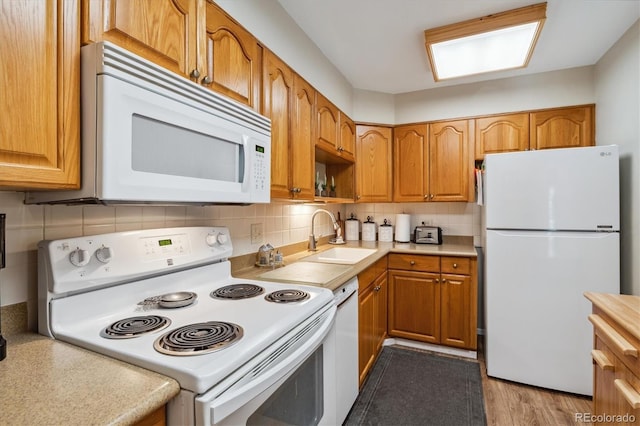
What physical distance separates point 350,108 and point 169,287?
231 centimetres

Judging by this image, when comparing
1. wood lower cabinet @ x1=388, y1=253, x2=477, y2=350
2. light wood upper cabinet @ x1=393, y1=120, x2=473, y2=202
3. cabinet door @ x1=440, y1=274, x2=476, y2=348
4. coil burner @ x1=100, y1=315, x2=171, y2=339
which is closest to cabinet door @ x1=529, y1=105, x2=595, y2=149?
light wood upper cabinet @ x1=393, y1=120, x2=473, y2=202

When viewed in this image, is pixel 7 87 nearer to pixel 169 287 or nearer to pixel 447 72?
pixel 169 287

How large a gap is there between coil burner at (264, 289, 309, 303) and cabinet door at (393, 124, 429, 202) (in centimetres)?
198

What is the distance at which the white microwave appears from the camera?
781mm

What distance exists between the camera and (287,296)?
128 centimetres

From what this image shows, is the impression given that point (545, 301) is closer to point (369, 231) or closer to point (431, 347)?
point (431, 347)

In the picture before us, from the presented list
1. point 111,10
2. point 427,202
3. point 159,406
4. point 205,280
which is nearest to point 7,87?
point 111,10

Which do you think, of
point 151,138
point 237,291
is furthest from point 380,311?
point 151,138

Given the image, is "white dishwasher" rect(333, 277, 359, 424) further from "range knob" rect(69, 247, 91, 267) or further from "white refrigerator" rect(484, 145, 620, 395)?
"white refrigerator" rect(484, 145, 620, 395)

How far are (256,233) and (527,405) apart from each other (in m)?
2.03

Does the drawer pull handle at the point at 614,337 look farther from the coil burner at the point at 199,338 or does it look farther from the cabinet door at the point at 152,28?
the cabinet door at the point at 152,28

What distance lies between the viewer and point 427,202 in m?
3.10

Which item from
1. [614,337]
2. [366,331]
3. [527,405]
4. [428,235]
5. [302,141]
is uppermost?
[302,141]

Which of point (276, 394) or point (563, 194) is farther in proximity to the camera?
point (563, 194)
